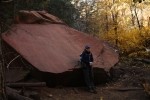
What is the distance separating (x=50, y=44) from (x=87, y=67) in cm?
233

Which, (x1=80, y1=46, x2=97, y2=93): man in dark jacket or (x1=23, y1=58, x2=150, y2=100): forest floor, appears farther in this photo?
(x1=80, y1=46, x2=97, y2=93): man in dark jacket

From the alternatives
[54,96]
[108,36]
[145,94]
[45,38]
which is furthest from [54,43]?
[108,36]

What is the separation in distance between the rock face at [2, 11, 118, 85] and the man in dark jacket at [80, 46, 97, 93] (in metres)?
0.46

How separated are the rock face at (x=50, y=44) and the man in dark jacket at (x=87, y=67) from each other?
0.46 m

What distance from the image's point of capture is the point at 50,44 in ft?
52.4

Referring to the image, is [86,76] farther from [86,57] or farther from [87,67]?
[86,57]

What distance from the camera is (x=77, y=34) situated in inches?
700

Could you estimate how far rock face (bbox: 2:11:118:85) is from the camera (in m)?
14.6

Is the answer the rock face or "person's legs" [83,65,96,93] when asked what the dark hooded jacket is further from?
the rock face

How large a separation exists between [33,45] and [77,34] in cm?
321

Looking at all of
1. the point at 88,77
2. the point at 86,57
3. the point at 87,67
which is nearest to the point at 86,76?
the point at 88,77

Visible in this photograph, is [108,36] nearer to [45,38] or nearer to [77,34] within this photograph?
[77,34]

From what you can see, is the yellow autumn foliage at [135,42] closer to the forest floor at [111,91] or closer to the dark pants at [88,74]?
the forest floor at [111,91]

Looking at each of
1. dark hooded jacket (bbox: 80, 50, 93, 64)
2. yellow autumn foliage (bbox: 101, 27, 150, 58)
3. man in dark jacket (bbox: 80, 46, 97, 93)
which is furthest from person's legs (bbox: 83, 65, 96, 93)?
yellow autumn foliage (bbox: 101, 27, 150, 58)
